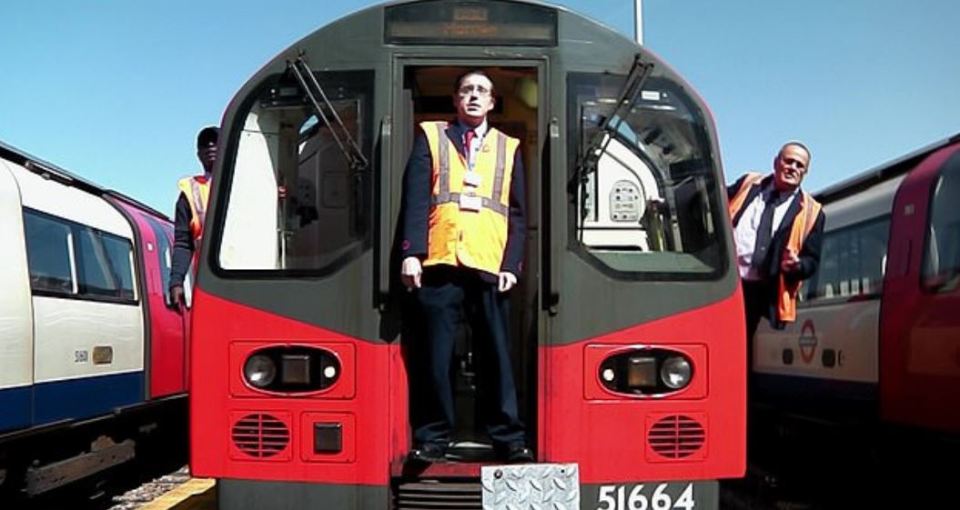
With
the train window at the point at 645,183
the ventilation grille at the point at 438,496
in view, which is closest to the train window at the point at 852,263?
the train window at the point at 645,183

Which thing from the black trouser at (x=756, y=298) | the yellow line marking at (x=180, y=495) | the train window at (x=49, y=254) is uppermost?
the train window at (x=49, y=254)

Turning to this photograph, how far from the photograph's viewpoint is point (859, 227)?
940 centimetres

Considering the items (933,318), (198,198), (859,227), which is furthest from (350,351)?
(859,227)

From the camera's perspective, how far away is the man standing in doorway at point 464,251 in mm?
4641

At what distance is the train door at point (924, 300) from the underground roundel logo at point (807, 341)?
1881mm

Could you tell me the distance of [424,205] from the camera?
183 inches

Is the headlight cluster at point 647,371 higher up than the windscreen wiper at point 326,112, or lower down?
lower down

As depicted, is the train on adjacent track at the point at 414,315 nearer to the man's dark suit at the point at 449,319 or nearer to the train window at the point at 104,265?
the man's dark suit at the point at 449,319

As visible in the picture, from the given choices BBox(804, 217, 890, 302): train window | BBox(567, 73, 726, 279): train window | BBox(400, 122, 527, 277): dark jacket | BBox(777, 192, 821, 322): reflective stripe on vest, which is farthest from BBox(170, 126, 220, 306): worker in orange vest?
BBox(804, 217, 890, 302): train window

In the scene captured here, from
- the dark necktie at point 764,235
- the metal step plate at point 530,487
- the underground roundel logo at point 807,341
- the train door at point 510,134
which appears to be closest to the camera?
the metal step plate at point 530,487

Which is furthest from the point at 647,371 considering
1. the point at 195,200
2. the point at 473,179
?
the point at 195,200

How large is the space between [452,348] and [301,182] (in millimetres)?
1103

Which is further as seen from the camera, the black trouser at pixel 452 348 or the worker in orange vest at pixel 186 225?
the worker in orange vest at pixel 186 225

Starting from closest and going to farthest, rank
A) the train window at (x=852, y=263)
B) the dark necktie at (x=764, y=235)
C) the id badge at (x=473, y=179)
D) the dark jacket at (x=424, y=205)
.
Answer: the dark jacket at (x=424, y=205) < the id badge at (x=473, y=179) < the dark necktie at (x=764, y=235) < the train window at (x=852, y=263)
